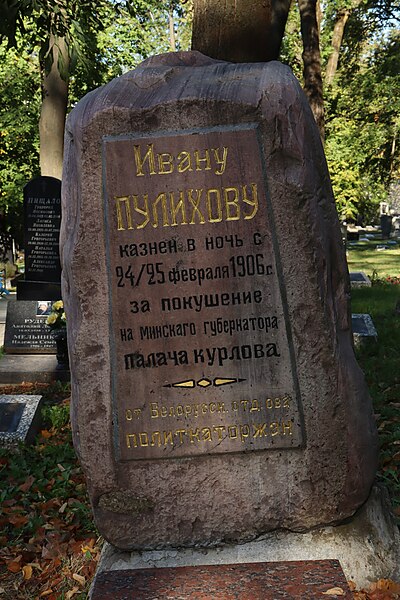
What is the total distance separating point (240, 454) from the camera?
145 inches

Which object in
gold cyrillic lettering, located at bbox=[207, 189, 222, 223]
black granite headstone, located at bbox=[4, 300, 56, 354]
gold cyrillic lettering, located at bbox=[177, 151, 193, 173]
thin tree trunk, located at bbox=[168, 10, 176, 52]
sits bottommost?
black granite headstone, located at bbox=[4, 300, 56, 354]

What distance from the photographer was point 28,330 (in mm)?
9164

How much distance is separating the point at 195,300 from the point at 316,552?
1.34 metres

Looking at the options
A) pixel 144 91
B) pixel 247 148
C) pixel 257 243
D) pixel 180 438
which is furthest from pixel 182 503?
pixel 144 91

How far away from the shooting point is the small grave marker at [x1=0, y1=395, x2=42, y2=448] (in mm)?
6176

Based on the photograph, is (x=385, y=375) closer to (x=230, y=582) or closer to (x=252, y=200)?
(x=252, y=200)

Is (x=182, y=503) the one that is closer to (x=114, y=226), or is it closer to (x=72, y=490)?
(x=114, y=226)

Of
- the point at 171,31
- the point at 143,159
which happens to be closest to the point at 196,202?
the point at 143,159

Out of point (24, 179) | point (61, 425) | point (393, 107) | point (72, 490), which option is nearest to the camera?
point (72, 490)

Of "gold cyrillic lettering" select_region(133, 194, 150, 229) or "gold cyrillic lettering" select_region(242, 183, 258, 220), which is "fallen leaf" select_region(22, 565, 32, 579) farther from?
"gold cyrillic lettering" select_region(242, 183, 258, 220)

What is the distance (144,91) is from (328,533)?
233cm

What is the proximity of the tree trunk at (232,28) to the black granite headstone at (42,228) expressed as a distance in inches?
149

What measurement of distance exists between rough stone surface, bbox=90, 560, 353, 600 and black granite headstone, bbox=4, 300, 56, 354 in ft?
19.1

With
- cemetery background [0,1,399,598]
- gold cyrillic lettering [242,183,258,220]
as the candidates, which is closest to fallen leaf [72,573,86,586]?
cemetery background [0,1,399,598]
